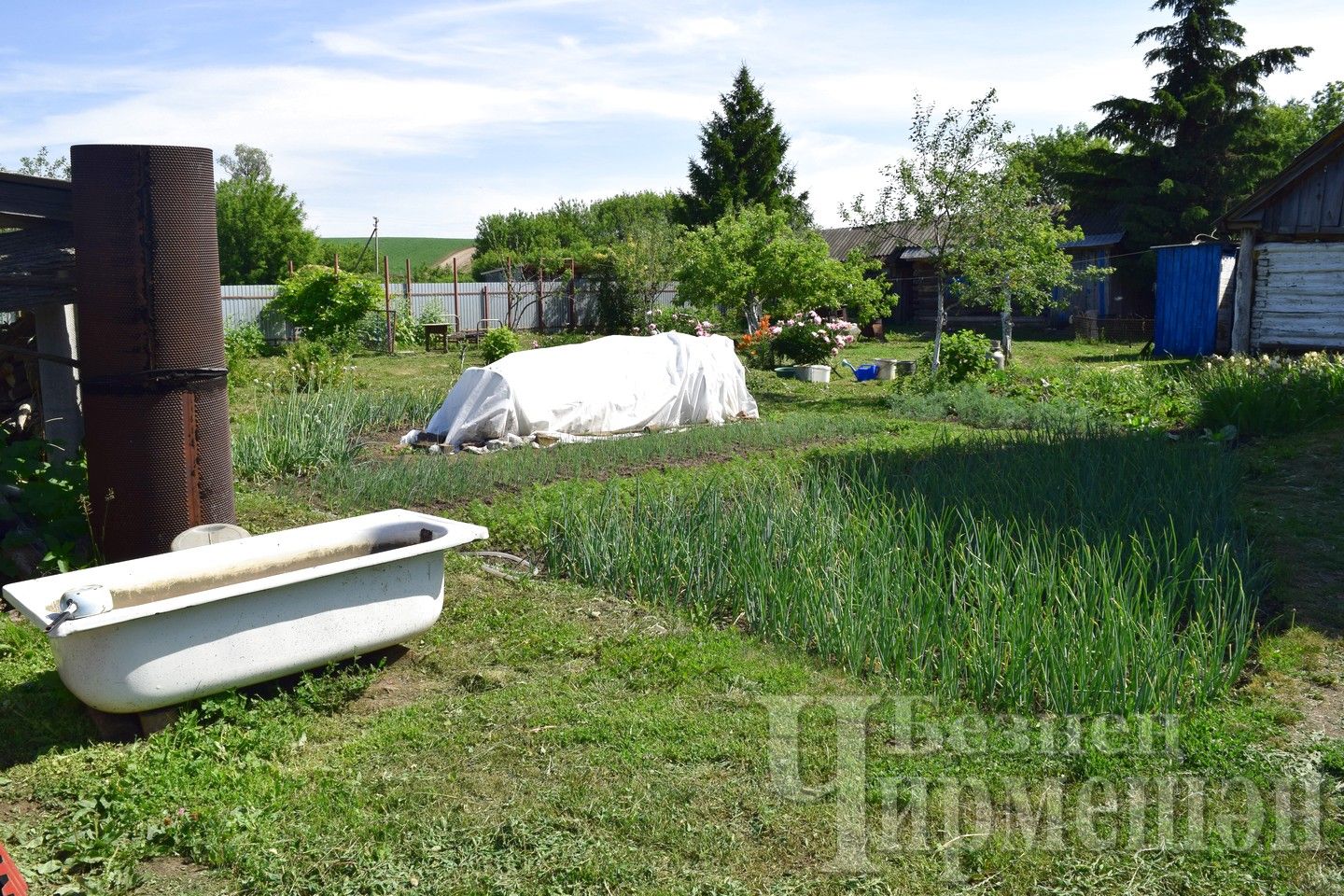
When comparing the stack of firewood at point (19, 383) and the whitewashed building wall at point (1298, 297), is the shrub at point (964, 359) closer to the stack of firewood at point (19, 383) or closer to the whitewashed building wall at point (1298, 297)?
the whitewashed building wall at point (1298, 297)

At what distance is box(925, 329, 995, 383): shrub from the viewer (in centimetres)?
1480

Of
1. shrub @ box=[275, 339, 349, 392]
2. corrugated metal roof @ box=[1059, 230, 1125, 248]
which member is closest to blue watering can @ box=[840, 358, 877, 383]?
shrub @ box=[275, 339, 349, 392]

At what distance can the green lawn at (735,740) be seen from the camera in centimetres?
310

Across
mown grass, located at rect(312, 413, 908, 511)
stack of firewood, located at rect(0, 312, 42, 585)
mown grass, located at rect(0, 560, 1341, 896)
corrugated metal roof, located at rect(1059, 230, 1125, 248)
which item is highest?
corrugated metal roof, located at rect(1059, 230, 1125, 248)

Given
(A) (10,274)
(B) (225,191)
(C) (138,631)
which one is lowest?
(C) (138,631)

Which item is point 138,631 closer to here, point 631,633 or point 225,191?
point 631,633

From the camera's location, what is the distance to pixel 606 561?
5902 mm

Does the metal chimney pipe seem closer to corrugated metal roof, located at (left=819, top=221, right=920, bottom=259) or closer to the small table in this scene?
the small table

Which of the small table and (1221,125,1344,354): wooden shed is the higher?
(1221,125,1344,354): wooden shed

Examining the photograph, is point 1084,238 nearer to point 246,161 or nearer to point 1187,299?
point 1187,299

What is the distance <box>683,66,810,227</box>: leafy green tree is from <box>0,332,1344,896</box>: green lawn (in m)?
30.1

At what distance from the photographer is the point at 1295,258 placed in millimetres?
15539

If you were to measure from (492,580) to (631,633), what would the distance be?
4.14ft

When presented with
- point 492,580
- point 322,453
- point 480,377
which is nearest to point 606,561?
point 492,580
